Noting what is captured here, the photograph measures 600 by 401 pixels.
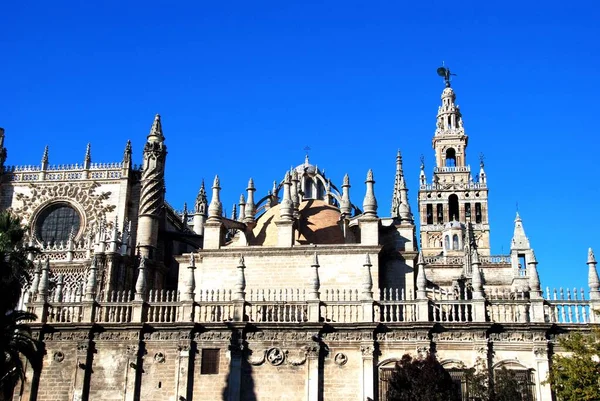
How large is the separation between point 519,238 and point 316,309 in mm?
30621

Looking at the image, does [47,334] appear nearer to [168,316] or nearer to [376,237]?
[168,316]

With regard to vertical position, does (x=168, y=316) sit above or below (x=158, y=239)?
below

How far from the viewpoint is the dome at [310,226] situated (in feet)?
106

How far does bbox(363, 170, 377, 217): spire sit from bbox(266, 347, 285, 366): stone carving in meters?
7.01

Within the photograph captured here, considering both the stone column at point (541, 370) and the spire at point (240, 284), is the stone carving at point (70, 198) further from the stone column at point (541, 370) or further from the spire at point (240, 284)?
the stone column at point (541, 370)

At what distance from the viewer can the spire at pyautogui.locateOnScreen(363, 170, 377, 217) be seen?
101 ft

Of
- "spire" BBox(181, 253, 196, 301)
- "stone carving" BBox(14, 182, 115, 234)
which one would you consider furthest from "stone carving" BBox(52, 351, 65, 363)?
"stone carving" BBox(14, 182, 115, 234)

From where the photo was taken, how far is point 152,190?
40188 millimetres

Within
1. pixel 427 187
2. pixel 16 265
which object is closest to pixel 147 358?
pixel 16 265

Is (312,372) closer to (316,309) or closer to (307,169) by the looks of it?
(316,309)

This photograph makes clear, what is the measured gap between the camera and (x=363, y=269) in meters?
29.3

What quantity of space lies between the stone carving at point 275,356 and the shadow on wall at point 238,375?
756mm

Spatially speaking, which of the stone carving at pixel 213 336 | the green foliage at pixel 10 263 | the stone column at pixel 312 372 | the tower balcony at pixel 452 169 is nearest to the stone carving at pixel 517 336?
the stone column at pixel 312 372

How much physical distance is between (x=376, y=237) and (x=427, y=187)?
42847 millimetres
